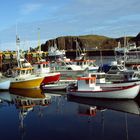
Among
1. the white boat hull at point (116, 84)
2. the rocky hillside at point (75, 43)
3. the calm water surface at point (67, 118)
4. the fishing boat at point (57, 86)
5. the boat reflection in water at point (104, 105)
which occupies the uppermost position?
the rocky hillside at point (75, 43)

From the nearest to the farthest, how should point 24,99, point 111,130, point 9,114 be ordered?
1. point 111,130
2. point 9,114
3. point 24,99

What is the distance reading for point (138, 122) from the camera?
2194 centimetres

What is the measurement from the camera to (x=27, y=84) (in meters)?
37.2

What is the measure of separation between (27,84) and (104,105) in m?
12.3

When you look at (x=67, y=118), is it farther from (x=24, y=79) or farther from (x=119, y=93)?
(x=24, y=79)

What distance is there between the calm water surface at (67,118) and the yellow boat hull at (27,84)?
4288mm

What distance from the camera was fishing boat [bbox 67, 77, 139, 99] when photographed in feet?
93.7

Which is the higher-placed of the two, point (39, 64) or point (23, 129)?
point (39, 64)

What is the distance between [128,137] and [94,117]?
17.0 ft

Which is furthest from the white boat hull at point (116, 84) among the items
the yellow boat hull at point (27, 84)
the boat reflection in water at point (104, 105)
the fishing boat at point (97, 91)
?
the yellow boat hull at point (27, 84)

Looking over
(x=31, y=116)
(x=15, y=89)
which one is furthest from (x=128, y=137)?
(x=15, y=89)

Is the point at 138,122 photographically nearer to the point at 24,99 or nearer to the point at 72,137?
the point at 72,137

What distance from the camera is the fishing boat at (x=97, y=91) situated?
93.7 feet

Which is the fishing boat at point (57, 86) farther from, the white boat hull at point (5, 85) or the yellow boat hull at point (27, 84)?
the white boat hull at point (5, 85)
